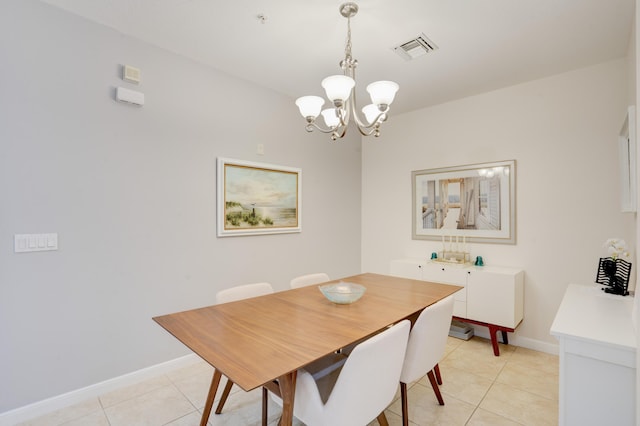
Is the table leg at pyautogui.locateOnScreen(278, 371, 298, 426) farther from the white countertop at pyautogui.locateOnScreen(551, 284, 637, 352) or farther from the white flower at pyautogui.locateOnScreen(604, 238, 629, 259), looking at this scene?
the white flower at pyautogui.locateOnScreen(604, 238, 629, 259)

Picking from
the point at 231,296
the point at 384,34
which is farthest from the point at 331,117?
the point at 231,296

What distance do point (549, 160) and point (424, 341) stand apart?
7.75 ft

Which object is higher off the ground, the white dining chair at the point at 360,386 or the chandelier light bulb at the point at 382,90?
the chandelier light bulb at the point at 382,90

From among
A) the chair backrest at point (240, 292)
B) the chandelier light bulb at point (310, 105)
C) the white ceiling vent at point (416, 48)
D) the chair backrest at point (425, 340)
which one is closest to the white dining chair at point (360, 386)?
the chair backrest at point (425, 340)

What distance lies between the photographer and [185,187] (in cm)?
262

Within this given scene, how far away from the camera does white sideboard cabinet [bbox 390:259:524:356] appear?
284 cm

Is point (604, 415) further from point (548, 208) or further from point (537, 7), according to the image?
point (537, 7)

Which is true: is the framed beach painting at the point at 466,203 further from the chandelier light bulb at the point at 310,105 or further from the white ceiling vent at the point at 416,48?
the chandelier light bulb at the point at 310,105

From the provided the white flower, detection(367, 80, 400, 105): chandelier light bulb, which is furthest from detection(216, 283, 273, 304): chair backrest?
the white flower

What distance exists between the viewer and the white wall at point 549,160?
2660 mm

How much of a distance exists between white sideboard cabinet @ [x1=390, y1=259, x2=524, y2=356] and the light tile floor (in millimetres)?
382

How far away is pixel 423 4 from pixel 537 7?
738 millimetres

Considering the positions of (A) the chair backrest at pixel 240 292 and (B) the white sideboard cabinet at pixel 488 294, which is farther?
(B) the white sideboard cabinet at pixel 488 294

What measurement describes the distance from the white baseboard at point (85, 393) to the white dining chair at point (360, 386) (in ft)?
5.41
